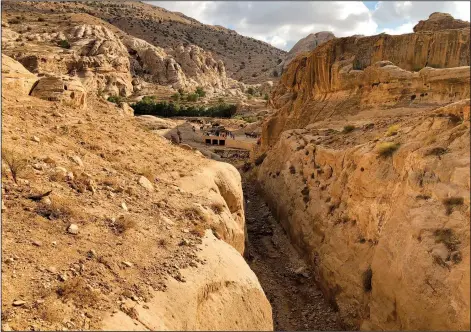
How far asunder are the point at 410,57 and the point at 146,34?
83806 millimetres

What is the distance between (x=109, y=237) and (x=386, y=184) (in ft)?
24.1

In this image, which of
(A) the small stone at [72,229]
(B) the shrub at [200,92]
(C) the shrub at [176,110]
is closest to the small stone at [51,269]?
(A) the small stone at [72,229]

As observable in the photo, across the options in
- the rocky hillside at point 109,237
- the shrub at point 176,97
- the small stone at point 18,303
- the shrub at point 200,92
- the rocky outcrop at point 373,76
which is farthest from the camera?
the shrub at point 200,92

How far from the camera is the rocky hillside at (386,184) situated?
838 cm

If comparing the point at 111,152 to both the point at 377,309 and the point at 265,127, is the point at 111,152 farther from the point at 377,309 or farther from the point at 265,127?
the point at 265,127

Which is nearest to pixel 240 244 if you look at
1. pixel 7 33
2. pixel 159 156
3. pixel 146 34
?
pixel 159 156

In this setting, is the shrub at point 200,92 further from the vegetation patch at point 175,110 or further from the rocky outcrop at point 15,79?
the rocky outcrop at point 15,79

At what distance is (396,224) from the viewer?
981 centimetres

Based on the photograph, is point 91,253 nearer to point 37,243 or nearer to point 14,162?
point 37,243

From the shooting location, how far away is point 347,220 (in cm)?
1277

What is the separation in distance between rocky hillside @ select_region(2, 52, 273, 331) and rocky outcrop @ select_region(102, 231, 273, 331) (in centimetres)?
2

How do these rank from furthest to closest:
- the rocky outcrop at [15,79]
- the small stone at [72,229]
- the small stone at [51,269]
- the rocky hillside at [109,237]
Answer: the rocky outcrop at [15,79]
the small stone at [72,229]
the small stone at [51,269]
the rocky hillside at [109,237]

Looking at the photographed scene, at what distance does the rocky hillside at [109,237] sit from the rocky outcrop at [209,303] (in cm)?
2

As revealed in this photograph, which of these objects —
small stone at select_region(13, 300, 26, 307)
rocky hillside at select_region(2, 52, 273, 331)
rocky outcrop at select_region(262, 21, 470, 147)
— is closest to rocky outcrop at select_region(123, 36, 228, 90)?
rocky outcrop at select_region(262, 21, 470, 147)
